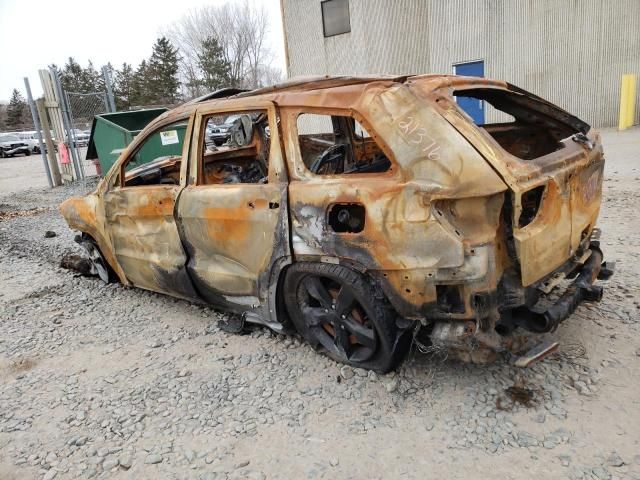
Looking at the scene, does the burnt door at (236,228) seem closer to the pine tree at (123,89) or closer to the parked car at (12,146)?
the parked car at (12,146)

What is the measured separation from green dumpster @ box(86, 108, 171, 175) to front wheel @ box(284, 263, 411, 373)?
7.40 metres

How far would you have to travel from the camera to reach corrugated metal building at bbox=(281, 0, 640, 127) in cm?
1398

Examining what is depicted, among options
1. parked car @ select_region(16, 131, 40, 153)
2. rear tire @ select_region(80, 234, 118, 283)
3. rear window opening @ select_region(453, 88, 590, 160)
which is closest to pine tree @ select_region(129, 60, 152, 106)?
parked car @ select_region(16, 131, 40, 153)

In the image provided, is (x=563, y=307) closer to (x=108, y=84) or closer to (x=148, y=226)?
(x=148, y=226)

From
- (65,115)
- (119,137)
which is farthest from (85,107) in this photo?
(119,137)

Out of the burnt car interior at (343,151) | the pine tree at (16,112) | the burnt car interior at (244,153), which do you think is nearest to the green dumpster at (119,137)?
the burnt car interior at (244,153)

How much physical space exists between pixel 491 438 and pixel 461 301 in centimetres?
68

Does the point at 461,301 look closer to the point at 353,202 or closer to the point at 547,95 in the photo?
the point at 353,202

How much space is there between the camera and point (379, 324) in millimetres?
2828

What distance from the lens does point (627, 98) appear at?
13602 millimetres

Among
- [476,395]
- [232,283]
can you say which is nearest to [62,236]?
[232,283]

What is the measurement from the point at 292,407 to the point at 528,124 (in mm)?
2616

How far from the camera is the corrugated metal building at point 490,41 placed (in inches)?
551

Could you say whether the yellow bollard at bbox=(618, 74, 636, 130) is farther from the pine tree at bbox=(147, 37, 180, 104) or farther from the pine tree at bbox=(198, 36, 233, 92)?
the pine tree at bbox=(147, 37, 180, 104)
